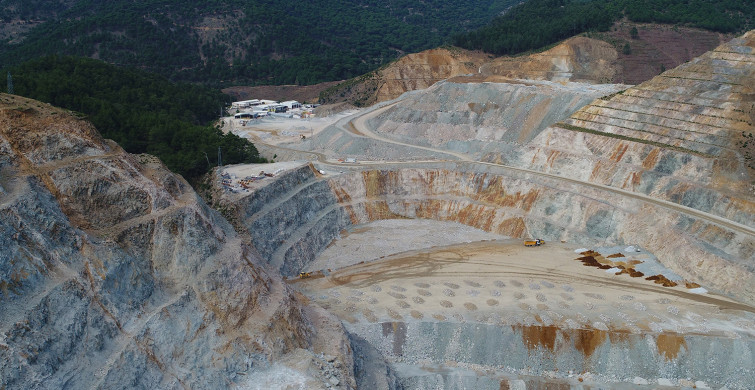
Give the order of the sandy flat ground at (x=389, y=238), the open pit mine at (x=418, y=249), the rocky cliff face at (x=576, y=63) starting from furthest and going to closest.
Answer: the rocky cliff face at (x=576, y=63), the sandy flat ground at (x=389, y=238), the open pit mine at (x=418, y=249)

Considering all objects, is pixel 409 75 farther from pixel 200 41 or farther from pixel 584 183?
pixel 200 41

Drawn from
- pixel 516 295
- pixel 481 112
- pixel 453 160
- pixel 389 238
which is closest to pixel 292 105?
pixel 481 112

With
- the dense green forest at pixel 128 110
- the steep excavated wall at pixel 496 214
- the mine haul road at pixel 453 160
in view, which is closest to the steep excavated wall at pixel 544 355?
the steep excavated wall at pixel 496 214

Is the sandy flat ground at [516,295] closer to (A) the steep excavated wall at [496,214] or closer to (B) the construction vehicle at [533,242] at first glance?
(B) the construction vehicle at [533,242]

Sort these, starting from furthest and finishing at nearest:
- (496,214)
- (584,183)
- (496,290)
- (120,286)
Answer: (496,214) < (584,183) < (496,290) < (120,286)

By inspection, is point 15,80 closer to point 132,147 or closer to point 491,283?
point 132,147

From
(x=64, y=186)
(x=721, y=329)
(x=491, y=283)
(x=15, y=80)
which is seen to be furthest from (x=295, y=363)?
(x=15, y=80)
